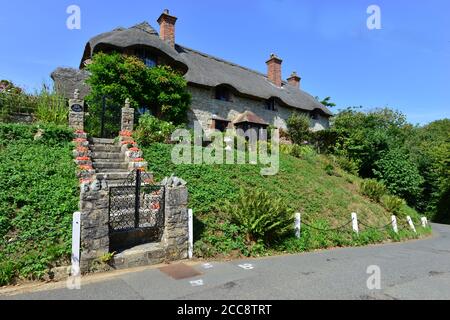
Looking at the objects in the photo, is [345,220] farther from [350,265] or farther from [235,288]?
[235,288]

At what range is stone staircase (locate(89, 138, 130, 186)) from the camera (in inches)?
330

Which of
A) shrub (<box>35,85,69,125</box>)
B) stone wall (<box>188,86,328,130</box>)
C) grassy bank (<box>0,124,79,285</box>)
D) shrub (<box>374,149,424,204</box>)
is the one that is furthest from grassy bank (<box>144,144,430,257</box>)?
stone wall (<box>188,86,328,130</box>)

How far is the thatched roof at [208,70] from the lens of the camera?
621 inches

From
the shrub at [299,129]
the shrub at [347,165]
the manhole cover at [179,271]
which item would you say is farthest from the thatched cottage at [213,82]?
the manhole cover at [179,271]

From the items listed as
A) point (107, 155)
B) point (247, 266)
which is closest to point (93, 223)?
point (247, 266)

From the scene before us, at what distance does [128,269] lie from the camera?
18.3ft

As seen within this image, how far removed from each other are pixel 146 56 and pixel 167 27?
4112mm

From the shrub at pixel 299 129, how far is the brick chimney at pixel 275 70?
654 cm

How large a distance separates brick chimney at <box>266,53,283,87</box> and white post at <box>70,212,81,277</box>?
24.2m

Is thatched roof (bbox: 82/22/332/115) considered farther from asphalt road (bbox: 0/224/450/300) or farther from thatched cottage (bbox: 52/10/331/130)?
asphalt road (bbox: 0/224/450/300)

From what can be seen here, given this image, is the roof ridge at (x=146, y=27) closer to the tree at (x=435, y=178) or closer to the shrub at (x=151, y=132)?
the shrub at (x=151, y=132)

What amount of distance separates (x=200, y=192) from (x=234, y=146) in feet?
22.1

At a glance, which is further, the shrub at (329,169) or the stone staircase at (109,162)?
the shrub at (329,169)
